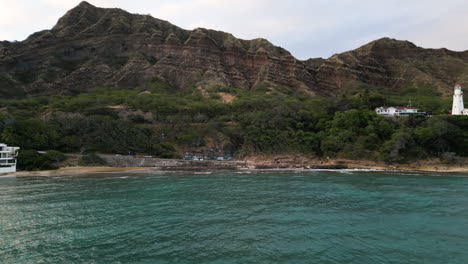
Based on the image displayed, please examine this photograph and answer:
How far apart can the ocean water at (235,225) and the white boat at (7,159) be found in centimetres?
2227

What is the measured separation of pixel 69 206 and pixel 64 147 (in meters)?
49.5

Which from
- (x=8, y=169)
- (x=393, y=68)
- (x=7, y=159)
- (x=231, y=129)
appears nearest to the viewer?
(x=8, y=169)

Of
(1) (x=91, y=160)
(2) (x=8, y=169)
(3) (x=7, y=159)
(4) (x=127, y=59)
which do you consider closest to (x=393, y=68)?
(4) (x=127, y=59)

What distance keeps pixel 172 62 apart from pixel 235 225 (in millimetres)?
128046

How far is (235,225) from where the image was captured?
908 inches

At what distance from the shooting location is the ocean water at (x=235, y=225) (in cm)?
1742

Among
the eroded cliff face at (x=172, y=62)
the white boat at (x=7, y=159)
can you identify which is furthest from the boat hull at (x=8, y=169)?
the eroded cliff face at (x=172, y=62)

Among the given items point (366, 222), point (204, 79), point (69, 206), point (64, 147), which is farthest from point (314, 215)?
point (204, 79)

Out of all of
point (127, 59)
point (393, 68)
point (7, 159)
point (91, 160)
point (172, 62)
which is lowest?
point (91, 160)

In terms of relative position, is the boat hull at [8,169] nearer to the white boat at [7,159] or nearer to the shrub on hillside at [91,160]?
the white boat at [7,159]

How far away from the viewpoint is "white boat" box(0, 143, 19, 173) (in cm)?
5828

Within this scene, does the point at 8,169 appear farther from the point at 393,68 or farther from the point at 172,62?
the point at 393,68

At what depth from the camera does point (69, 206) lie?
29453 millimetres

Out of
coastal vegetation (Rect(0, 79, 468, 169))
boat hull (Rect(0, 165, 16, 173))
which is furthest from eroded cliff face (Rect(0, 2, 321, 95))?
boat hull (Rect(0, 165, 16, 173))
